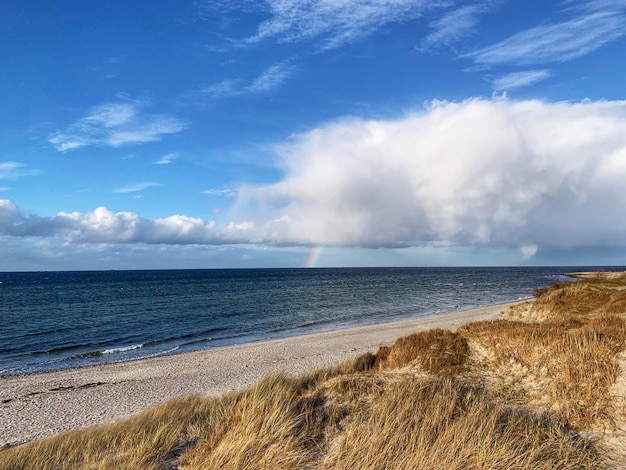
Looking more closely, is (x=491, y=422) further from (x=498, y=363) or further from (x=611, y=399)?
(x=498, y=363)

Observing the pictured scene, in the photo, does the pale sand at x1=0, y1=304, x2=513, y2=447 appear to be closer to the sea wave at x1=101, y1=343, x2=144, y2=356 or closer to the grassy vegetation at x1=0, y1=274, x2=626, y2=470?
the sea wave at x1=101, y1=343, x2=144, y2=356

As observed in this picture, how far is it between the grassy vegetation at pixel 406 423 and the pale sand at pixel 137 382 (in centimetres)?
574

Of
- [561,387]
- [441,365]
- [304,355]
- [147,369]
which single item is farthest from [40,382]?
Result: [561,387]

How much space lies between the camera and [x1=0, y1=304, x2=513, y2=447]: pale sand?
14.2 m

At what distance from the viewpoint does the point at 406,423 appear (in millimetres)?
6523

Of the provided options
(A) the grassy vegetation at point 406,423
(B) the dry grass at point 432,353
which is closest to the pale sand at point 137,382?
(B) the dry grass at point 432,353

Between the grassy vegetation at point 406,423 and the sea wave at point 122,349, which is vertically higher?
the grassy vegetation at point 406,423

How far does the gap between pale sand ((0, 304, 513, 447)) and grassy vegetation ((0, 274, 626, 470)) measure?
18.8ft

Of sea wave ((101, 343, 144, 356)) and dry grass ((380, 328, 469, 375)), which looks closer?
dry grass ((380, 328, 469, 375))

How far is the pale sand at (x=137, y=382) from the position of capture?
14.2m

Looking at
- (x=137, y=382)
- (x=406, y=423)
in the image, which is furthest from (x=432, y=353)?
(x=137, y=382)

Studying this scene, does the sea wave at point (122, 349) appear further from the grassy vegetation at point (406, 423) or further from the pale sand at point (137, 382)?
the grassy vegetation at point (406, 423)

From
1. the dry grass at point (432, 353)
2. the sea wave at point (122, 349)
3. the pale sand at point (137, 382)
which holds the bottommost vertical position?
the sea wave at point (122, 349)

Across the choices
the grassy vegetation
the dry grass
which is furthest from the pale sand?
the grassy vegetation
